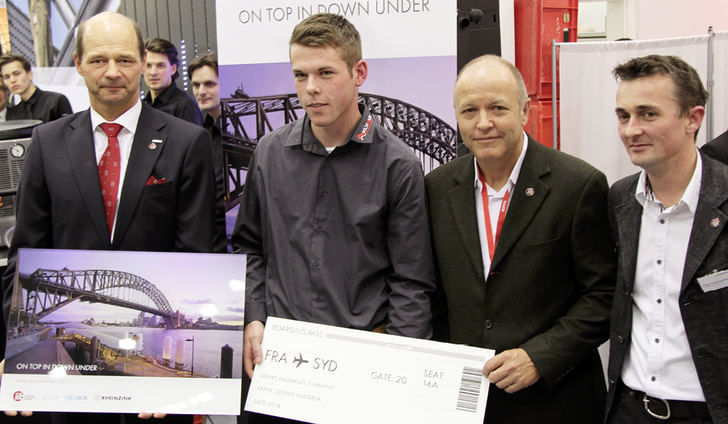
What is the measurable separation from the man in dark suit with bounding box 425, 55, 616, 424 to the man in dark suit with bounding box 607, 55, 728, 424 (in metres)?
0.10

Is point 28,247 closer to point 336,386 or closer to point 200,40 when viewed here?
point 336,386

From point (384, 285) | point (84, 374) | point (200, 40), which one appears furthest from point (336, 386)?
point (200, 40)

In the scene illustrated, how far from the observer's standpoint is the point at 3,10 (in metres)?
7.24

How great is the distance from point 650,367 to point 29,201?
2.20 m

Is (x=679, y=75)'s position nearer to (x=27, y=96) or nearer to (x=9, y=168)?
(x=9, y=168)

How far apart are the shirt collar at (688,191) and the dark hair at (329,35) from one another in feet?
3.46

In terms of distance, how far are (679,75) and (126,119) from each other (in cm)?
Answer: 191

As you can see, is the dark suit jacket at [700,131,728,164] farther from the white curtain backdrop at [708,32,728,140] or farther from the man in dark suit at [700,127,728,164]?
the white curtain backdrop at [708,32,728,140]

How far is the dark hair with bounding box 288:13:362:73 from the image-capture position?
2133 mm

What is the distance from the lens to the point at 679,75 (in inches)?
75.6

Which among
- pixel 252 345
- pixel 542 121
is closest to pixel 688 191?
pixel 252 345

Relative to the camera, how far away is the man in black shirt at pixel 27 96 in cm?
645

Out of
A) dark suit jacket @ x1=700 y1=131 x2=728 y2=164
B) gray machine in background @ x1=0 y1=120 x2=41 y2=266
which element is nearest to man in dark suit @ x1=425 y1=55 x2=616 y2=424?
dark suit jacket @ x1=700 y1=131 x2=728 y2=164

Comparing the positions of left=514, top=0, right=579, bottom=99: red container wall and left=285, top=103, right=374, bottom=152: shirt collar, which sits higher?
left=514, top=0, right=579, bottom=99: red container wall
